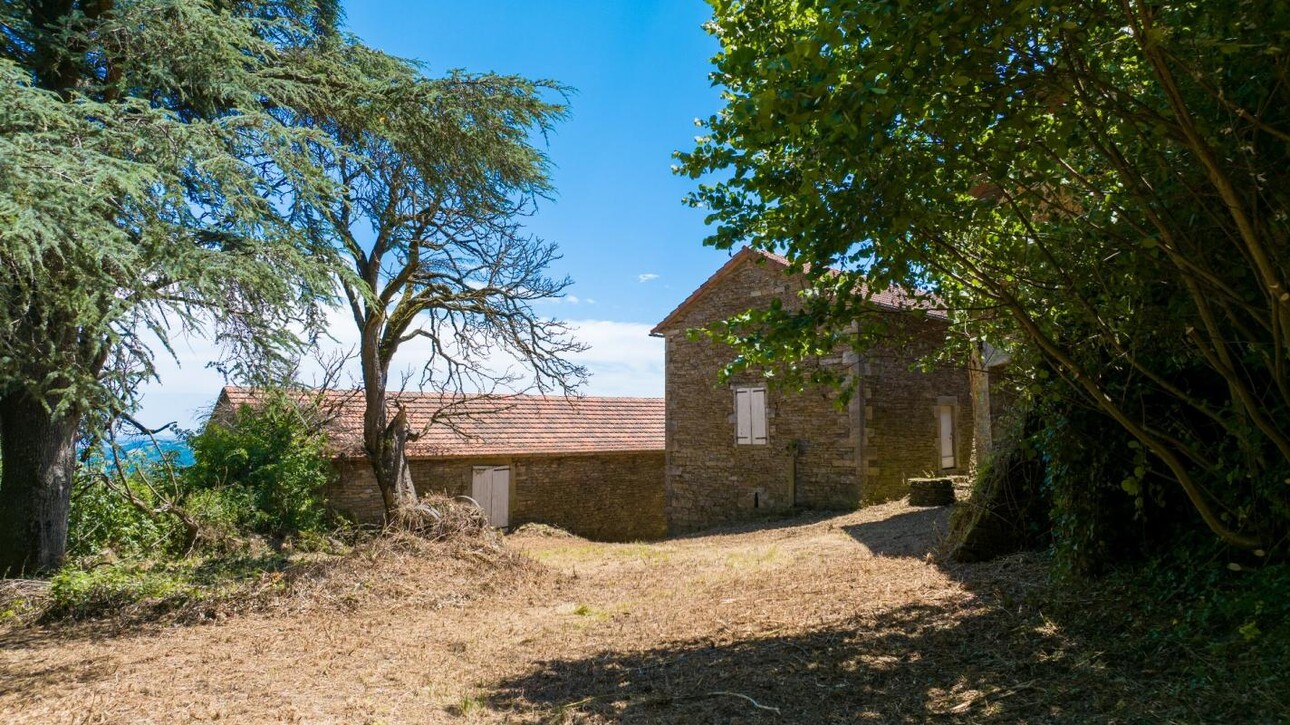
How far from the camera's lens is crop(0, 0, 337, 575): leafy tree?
256 inches

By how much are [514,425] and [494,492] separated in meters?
1.98

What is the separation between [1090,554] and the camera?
20.1 feet

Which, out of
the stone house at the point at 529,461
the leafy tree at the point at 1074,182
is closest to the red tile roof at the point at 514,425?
the stone house at the point at 529,461

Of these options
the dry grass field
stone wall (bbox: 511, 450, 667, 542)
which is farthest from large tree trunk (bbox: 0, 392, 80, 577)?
stone wall (bbox: 511, 450, 667, 542)

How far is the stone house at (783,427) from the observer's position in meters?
16.5

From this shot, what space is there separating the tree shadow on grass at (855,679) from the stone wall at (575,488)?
12.6 m

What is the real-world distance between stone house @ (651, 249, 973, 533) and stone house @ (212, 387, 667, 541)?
262 centimetres

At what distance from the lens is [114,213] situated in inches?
287

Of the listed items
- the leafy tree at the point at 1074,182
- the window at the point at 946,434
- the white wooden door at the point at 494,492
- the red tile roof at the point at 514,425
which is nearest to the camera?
the leafy tree at the point at 1074,182

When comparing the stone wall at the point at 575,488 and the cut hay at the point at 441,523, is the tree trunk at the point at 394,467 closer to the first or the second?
the cut hay at the point at 441,523

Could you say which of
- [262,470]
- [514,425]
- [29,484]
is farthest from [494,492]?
[29,484]

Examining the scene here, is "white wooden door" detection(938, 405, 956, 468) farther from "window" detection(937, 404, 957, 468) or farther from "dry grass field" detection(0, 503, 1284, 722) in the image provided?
"dry grass field" detection(0, 503, 1284, 722)

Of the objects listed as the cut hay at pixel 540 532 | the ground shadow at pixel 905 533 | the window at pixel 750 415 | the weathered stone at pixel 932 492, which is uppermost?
the window at pixel 750 415

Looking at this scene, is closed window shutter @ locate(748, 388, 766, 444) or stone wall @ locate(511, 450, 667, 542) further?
stone wall @ locate(511, 450, 667, 542)
